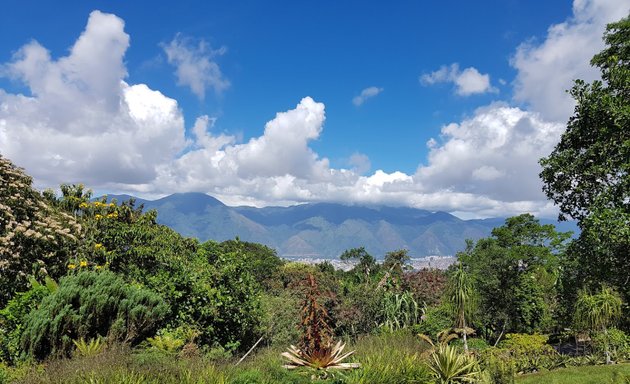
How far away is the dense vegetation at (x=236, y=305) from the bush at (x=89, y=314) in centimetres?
3

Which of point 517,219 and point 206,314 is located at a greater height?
point 517,219

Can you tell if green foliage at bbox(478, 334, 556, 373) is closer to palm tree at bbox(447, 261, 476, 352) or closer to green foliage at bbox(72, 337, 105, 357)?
palm tree at bbox(447, 261, 476, 352)

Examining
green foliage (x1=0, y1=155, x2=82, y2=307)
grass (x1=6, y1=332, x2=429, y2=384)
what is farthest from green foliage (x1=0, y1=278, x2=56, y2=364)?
green foliage (x1=0, y1=155, x2=82, y2=307)

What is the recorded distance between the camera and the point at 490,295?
84.4 feet

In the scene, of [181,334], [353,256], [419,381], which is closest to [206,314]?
[181,334]

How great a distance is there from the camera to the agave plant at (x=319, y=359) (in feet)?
28.0

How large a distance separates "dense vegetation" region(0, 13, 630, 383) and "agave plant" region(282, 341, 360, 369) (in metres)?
0.03

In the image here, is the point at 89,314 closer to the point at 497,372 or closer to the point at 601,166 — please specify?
the point at 497,372

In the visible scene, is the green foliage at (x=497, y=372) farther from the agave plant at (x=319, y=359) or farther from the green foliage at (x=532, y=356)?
the green foliage at (x=532, y=356)

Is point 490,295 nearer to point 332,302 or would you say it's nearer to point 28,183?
point 332,302

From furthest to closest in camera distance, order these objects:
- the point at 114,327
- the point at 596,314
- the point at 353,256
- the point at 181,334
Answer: the point at 353,256 → the point at 596,314 → the point at 181,334 → the point at 114,327

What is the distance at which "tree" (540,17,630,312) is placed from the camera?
32.0 ft

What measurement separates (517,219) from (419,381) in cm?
2420

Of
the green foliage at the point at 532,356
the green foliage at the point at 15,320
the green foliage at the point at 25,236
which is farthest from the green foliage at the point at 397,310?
the green foliage at the point at 15,320
